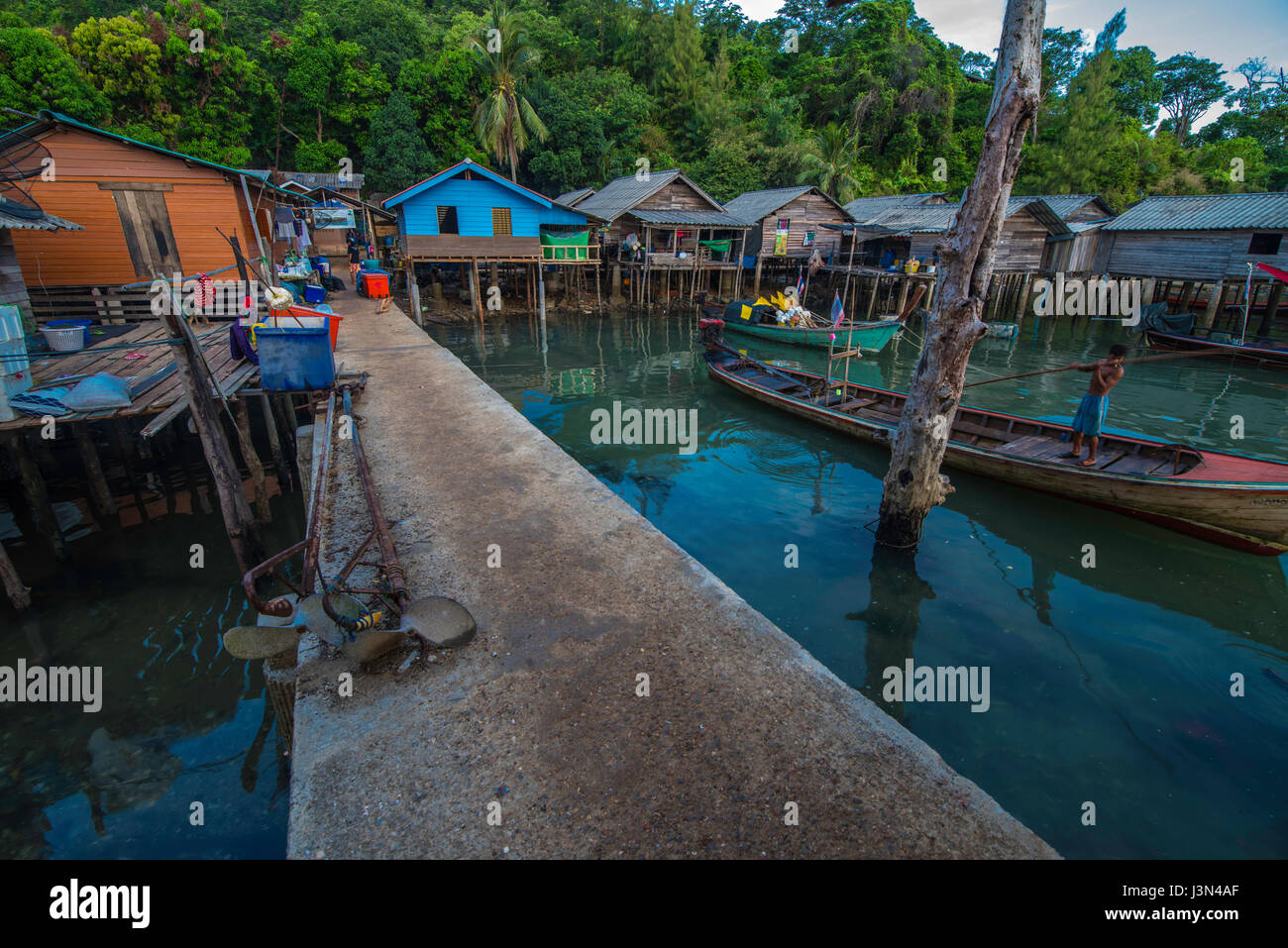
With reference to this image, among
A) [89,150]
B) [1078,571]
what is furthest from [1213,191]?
[89,150]

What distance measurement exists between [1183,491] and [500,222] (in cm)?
2396

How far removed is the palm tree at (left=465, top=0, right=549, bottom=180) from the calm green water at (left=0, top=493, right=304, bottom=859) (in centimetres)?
2981

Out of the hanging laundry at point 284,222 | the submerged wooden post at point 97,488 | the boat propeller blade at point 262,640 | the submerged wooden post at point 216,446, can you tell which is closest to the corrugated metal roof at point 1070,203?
the hanging laundry at point 284,222

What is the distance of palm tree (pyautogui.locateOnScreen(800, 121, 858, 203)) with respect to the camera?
3800 centimetres

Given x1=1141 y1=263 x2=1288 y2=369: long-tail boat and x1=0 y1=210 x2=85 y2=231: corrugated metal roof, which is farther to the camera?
x1=1141 y1=263 x2=1288 y2=369: long-tail boat

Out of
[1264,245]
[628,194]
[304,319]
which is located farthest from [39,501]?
[1264,245]

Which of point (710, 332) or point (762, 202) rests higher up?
point (762, 202)

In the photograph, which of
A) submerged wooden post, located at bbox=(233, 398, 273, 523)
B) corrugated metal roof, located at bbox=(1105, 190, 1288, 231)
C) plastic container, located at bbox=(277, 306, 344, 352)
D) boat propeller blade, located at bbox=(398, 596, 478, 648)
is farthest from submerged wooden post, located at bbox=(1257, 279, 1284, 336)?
submerged wooden post, located at bbox=(233, 398, 273, 523)

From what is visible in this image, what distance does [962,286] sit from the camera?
730 centimetres

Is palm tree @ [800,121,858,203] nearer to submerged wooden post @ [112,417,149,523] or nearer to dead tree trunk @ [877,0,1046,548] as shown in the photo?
dead tree trunk @ [877,0,1046,548]

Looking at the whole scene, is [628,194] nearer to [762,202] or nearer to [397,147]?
[762,202]

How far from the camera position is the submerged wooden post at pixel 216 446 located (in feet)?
21.9

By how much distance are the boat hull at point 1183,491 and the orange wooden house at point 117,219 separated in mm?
16226

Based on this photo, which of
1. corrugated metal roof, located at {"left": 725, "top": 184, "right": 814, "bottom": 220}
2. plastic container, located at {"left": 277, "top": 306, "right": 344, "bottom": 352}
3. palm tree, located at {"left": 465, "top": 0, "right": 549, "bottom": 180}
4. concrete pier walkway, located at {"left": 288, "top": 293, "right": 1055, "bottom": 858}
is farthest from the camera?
palm tree, located at {"left": 465, "top": 0, "right": 549, "bottom": 180}
